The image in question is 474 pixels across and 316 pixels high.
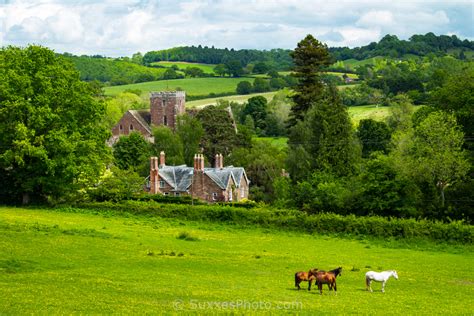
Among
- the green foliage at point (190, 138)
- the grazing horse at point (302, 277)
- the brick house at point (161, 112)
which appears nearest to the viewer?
the grazing horse at point (302, 277)

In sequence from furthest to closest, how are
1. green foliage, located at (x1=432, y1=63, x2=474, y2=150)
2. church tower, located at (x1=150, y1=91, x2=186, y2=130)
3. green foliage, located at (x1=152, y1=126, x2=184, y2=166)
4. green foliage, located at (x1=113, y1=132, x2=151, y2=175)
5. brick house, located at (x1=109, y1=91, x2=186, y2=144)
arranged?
1. church tower, located at (x1=150, y1=91, x2=186, y2=130)
2. brick house, located at (x1=109, y1=91, x2=186, y2=144)
3. green foliage, located at (x1=113, y1=132, x2=151, y2=175)
4. green foliage, located at (x1=152, y1=126, x2=184, y2=166)
5. green foliage, located at (x1=432, y1=63, x2=474, y2=150)

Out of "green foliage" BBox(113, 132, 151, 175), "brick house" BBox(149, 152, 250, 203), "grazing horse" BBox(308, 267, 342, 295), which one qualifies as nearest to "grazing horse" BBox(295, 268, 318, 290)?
"grazing horse" BBox(308, 267, 342, 295)

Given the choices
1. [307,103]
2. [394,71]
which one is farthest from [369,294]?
[394,71]

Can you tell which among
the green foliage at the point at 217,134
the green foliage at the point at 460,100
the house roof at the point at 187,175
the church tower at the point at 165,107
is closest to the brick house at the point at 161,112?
the church tower at the point at 165,107

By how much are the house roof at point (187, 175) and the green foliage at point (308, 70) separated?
12.0 meters

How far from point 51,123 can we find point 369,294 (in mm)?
41265

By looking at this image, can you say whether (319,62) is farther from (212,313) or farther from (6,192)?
(212,313)

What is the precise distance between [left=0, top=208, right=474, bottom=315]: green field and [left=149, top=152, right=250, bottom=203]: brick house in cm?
2760

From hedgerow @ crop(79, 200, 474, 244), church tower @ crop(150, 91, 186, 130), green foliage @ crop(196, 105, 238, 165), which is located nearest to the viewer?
hedgerow @ crop(79, 200, 474, 244)

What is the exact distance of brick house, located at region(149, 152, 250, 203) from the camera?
8806 cm

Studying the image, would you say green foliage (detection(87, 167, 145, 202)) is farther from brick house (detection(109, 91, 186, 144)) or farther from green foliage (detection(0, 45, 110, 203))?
brick house (detection(109, 91, 186, 144))

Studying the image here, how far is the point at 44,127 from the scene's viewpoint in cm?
6506

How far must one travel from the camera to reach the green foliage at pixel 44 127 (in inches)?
2496

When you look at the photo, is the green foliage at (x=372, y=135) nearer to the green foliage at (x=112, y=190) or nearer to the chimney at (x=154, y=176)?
the chimney at (x=154, y=176)
